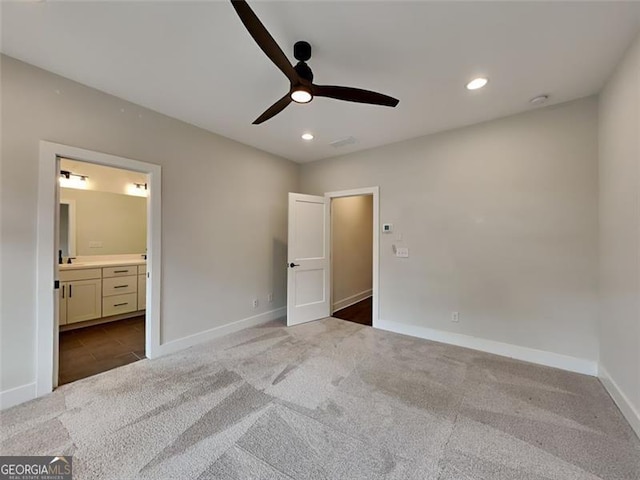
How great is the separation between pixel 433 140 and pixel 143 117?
348 cm

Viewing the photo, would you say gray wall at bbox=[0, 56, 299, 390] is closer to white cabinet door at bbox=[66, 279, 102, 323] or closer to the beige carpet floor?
the beige carpet floor

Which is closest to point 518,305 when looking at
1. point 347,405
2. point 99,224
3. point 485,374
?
point 485,374

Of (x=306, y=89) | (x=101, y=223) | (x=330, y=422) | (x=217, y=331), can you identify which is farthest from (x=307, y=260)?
(x=101, y=223)

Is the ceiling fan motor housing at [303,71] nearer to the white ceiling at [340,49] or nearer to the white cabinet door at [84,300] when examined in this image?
the white ceiling at [340,49]

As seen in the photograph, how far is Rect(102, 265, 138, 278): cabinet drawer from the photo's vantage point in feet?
13.1

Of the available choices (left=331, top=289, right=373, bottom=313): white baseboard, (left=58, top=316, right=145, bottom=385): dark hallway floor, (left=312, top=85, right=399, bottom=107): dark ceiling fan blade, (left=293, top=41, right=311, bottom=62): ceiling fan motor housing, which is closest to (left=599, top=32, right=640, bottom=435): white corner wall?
(left=312, top=85, right=399, bottom=107): dark ceiling fan blade

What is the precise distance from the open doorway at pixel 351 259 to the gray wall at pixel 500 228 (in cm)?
100

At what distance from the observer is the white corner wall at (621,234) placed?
1.79 m

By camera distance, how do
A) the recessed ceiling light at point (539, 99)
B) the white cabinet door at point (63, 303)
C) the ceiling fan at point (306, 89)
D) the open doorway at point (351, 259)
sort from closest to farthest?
the ceiling fan at point (306, 89) → the recessed ceiling light at point (539, 99) → the white cabinet door at point (63, 303) → the open doorway at point (351, 259)

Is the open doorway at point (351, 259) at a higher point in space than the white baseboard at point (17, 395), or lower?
higher

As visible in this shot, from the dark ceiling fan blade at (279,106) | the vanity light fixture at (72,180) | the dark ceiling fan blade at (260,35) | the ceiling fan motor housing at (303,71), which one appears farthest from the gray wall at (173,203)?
the vanity light fixture at (72,180)

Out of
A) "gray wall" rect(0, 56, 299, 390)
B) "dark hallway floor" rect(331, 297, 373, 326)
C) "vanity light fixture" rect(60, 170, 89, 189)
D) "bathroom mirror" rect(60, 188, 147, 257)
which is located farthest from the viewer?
"dark hallway floor" rect(331, 297, 373, 326)

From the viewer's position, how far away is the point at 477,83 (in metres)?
2.30

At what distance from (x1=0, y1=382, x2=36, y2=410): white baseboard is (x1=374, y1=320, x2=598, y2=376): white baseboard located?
146 inches
